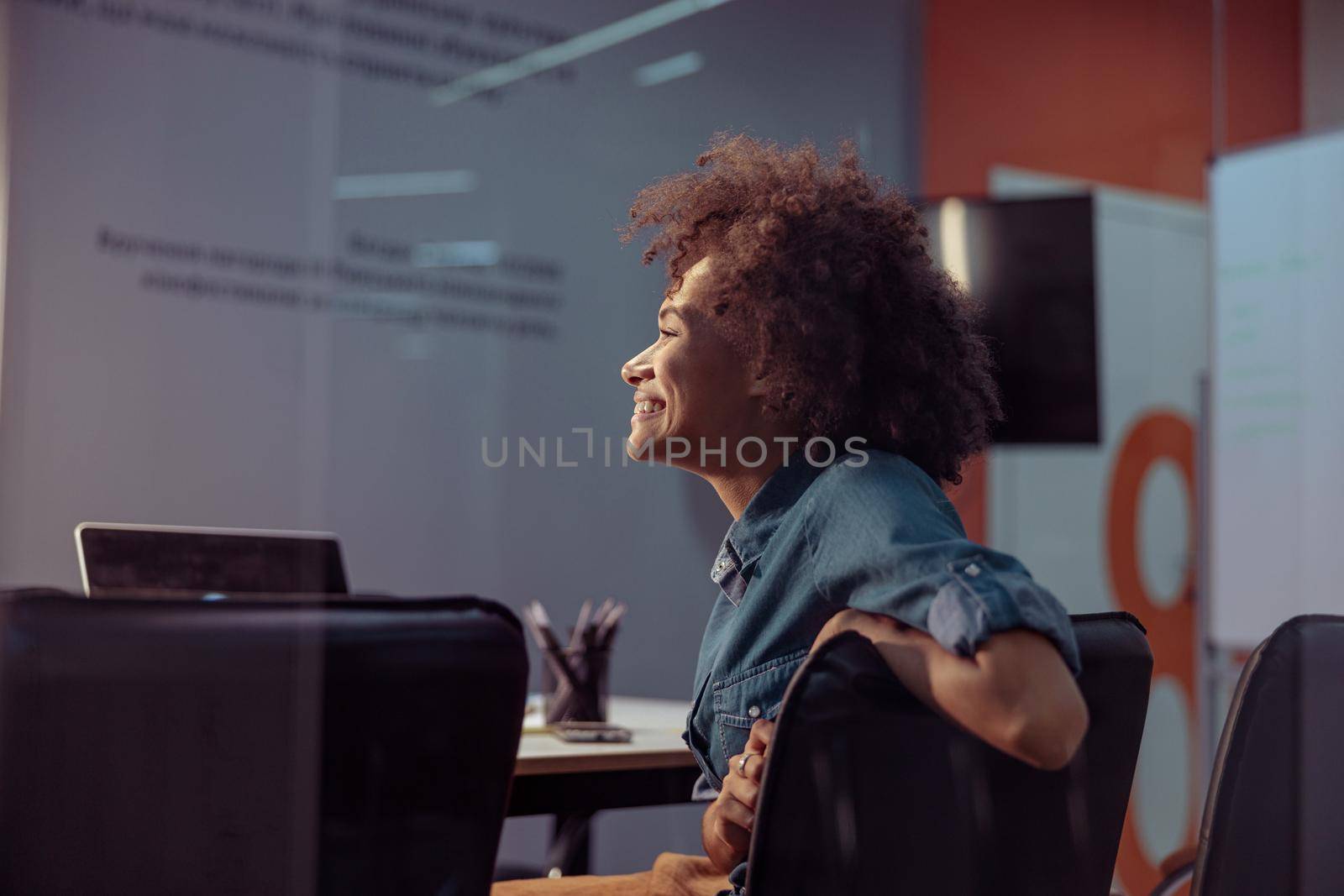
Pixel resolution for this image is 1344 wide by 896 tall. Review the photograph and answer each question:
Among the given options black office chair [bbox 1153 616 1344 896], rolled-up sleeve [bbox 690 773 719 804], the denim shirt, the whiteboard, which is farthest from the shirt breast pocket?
the whiteboard

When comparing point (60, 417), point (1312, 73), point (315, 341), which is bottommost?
point (60, 417)

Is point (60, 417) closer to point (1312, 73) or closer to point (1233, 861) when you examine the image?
point (1233, 861)

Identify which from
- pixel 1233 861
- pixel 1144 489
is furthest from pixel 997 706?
pixel 1144 489

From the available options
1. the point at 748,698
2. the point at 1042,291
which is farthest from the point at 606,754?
the point at 1042,291

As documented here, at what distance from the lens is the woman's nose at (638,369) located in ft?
4.03

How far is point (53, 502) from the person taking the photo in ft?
8.37

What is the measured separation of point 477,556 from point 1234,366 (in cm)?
221

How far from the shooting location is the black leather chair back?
107 cm

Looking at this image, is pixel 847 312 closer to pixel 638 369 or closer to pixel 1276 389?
pixel 638 369

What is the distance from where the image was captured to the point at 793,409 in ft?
3.68

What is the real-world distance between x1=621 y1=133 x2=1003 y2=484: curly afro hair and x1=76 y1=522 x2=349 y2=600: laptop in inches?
33.7

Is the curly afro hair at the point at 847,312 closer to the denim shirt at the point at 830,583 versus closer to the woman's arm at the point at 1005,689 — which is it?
the denim shirt at the point at 830,583

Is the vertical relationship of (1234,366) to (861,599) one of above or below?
above

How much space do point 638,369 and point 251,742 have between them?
0.54 metres
